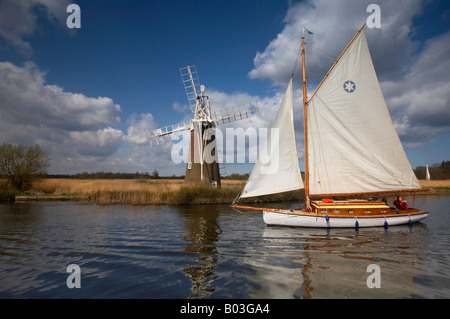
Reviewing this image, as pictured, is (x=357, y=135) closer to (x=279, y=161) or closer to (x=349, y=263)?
(x=279, y=161)

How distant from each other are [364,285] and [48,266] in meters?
9.42

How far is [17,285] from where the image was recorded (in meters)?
6.36

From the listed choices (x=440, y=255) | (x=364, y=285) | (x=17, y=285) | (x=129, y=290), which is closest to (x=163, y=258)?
(x=129, y=290)

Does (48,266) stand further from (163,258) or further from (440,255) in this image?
(440,255)

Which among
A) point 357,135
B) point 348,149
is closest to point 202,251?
point 348,149

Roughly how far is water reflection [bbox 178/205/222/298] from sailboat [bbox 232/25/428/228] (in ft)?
8.09

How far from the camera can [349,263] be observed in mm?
7738

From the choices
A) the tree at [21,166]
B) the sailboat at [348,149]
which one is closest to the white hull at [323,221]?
the sailboat at [348,149]

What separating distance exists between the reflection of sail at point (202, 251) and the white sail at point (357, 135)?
22.9ft

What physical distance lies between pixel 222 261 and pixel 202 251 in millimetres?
1435

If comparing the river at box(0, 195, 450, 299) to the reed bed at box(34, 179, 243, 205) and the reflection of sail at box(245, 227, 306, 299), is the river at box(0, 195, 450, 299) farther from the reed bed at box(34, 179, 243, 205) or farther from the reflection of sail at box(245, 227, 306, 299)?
the reed bed at box(34, 179, 243, 205)

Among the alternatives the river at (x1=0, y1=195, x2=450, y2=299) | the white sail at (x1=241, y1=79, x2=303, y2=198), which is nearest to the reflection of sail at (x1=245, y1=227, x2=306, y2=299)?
the river at (x1=0, y1=195, x2=450, y2=299)

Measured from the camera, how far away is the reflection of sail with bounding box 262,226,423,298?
19.1 feet

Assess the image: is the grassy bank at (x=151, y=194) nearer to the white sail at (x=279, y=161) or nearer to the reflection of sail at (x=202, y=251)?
the reflection of sail at (x=202, y=251)
